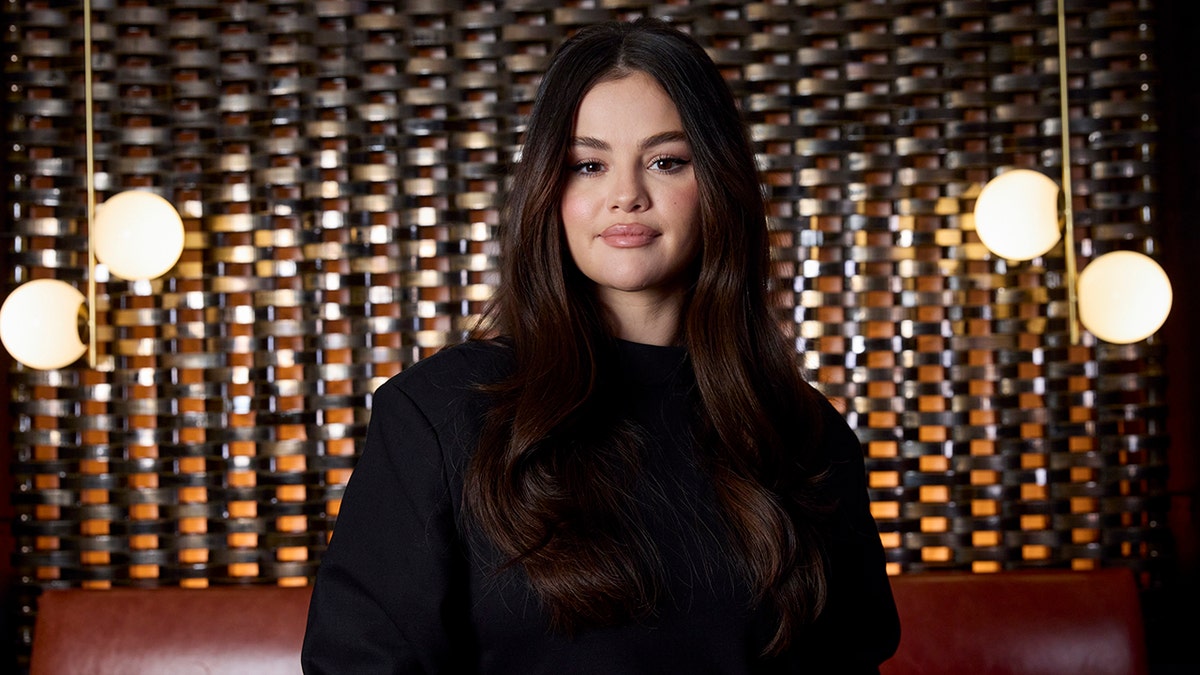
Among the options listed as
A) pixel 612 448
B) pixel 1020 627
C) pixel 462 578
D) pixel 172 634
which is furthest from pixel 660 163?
pixel 172 634

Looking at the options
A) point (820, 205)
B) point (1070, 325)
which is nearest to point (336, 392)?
point (820, 205)

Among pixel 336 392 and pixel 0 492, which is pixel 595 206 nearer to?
pixel 336 392

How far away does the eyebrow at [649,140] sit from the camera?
1267mm

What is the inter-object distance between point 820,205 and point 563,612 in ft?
5.52

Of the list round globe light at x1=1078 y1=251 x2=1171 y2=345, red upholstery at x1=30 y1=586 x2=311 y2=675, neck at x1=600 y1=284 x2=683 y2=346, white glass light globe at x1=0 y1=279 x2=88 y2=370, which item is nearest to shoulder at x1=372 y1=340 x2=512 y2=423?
neck at x1=600 y1=284 x2=683 y2=346

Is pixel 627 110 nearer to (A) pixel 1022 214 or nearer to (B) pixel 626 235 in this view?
(B) pixel 626 235

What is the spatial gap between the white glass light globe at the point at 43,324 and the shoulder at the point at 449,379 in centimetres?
144

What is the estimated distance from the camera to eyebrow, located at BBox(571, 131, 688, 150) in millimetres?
1267

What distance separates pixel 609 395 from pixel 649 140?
33 cm

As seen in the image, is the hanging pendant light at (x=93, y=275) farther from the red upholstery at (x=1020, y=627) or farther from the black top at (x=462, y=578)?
the red upholstery at (x=1020, y=627)

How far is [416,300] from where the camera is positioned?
261 cm

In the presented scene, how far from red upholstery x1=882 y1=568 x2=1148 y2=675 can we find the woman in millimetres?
839

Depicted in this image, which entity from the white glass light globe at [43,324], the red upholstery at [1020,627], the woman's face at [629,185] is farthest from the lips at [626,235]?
the white glass light globe at [43,324]

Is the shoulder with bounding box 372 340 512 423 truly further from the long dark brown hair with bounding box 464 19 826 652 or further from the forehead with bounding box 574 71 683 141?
the forehead with bounding box 574 71 683 141
